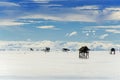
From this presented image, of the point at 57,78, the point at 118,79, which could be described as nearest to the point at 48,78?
the point at 57,78

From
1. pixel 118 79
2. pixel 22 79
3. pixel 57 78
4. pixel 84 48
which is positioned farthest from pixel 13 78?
pixel 84 48

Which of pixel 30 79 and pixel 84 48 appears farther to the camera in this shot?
pixel 84 48

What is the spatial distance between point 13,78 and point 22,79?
1.09 meters

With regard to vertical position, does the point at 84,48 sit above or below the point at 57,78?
above

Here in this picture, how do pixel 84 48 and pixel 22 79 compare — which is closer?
pixel 22 79

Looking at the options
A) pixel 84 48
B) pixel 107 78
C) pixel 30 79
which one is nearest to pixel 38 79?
pixel 30 79

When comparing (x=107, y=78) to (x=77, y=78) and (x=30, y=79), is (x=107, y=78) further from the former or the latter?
(x=30, y=79)

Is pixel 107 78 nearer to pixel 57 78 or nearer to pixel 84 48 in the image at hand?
pixel 57 78

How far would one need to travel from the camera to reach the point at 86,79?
37.8m

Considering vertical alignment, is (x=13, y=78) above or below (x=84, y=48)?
below

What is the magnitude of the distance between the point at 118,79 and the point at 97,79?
1.93 meters

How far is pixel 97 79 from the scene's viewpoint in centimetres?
3800

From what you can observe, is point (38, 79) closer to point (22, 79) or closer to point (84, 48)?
point (22, 79)

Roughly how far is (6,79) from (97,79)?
26.5ft
